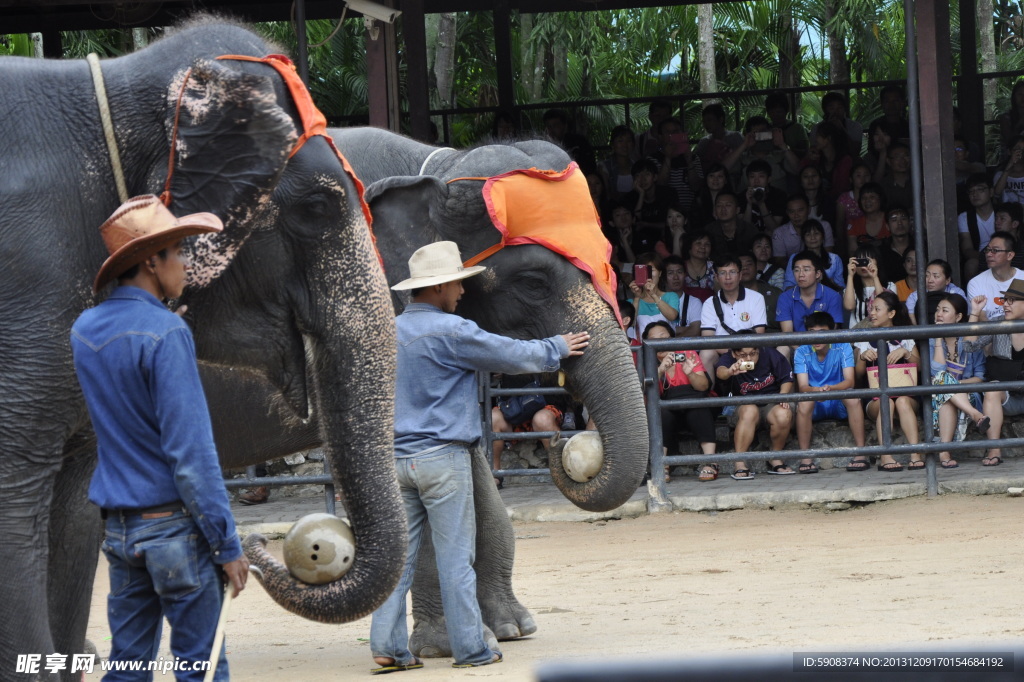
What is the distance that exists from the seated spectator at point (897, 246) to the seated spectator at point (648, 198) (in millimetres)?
1904

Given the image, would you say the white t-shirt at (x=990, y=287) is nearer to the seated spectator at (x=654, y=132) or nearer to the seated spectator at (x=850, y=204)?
the seated spectator at (x=850, y=204)

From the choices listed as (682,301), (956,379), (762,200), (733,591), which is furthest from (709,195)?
(733,591)

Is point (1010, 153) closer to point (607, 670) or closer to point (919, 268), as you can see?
point (919, 268)

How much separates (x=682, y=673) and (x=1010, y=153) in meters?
12.0

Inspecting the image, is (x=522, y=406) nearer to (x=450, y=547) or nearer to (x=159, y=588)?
(x=450, y=547)

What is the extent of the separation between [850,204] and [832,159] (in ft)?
2.71

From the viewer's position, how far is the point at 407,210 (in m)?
5.20

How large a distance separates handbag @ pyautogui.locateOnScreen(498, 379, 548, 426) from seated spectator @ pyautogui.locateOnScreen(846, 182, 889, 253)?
3.07 m

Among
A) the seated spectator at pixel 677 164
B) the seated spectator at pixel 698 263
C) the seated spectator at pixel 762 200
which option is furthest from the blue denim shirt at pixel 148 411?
the seated spectator at pixel 677 164

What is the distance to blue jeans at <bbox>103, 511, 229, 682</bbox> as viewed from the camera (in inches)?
113

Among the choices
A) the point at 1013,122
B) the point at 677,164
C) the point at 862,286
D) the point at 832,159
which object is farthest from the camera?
the point at 1013,122

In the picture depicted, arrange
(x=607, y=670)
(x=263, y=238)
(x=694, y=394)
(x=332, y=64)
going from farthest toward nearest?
1. (x=332, y=64)
2. (x=694, y=394)
3. (x=263, y=238)
4. (x=607, y=670)

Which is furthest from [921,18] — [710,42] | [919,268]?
[710,42]

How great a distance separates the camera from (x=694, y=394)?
30.8 feet
